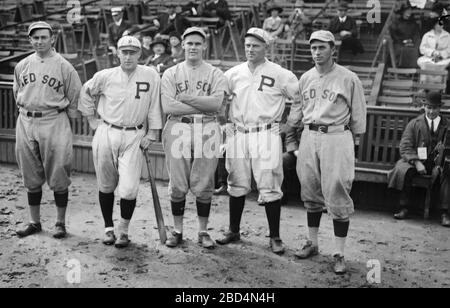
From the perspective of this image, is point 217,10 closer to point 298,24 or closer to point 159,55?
point 298,24

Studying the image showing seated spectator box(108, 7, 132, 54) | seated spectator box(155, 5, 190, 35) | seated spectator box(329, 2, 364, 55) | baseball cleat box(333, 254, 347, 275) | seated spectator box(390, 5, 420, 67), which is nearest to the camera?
baseball cleat box(333, 254, 347, 275)

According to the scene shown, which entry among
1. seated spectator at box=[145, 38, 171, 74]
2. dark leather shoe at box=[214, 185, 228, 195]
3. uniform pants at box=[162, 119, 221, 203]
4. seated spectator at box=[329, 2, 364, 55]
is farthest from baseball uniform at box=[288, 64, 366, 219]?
seated spectator at box=[329, 2, 364, 55]

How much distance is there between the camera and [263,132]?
586 centimetres

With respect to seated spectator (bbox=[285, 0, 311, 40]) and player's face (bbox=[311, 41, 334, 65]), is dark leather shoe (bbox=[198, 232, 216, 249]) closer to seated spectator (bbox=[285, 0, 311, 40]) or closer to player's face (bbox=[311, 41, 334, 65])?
player's face (bbox=[311, 41, 334, 65])

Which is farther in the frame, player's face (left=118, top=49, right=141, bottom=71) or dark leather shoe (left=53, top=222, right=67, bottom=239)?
dark leather shoe (left=53, top=222, right=67, bottom=239)

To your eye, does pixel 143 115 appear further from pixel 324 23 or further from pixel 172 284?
pixel 324 23

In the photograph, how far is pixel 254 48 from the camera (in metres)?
5.80

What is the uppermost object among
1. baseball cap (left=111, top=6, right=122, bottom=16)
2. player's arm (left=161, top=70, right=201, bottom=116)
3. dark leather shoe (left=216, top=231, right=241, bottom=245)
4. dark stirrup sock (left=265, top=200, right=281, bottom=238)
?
baseball cap (left=111, top=6, right=122, bottom=16)

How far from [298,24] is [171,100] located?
8.43 metres

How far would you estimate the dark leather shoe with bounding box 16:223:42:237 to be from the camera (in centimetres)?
611

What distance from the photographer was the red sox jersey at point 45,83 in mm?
5969

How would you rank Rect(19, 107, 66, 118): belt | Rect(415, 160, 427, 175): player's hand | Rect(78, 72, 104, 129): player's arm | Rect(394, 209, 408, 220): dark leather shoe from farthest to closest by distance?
Rect(394, 209, 408, 220): dark leather shoe, Rect(415, 160, 427, 175): player's hand, Rect(19, 107, 66, 118): belt, Rect(78, 72, 104, 129): player's arm

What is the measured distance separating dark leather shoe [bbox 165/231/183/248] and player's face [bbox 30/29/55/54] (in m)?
2.31

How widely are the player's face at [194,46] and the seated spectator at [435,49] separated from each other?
270 inches
